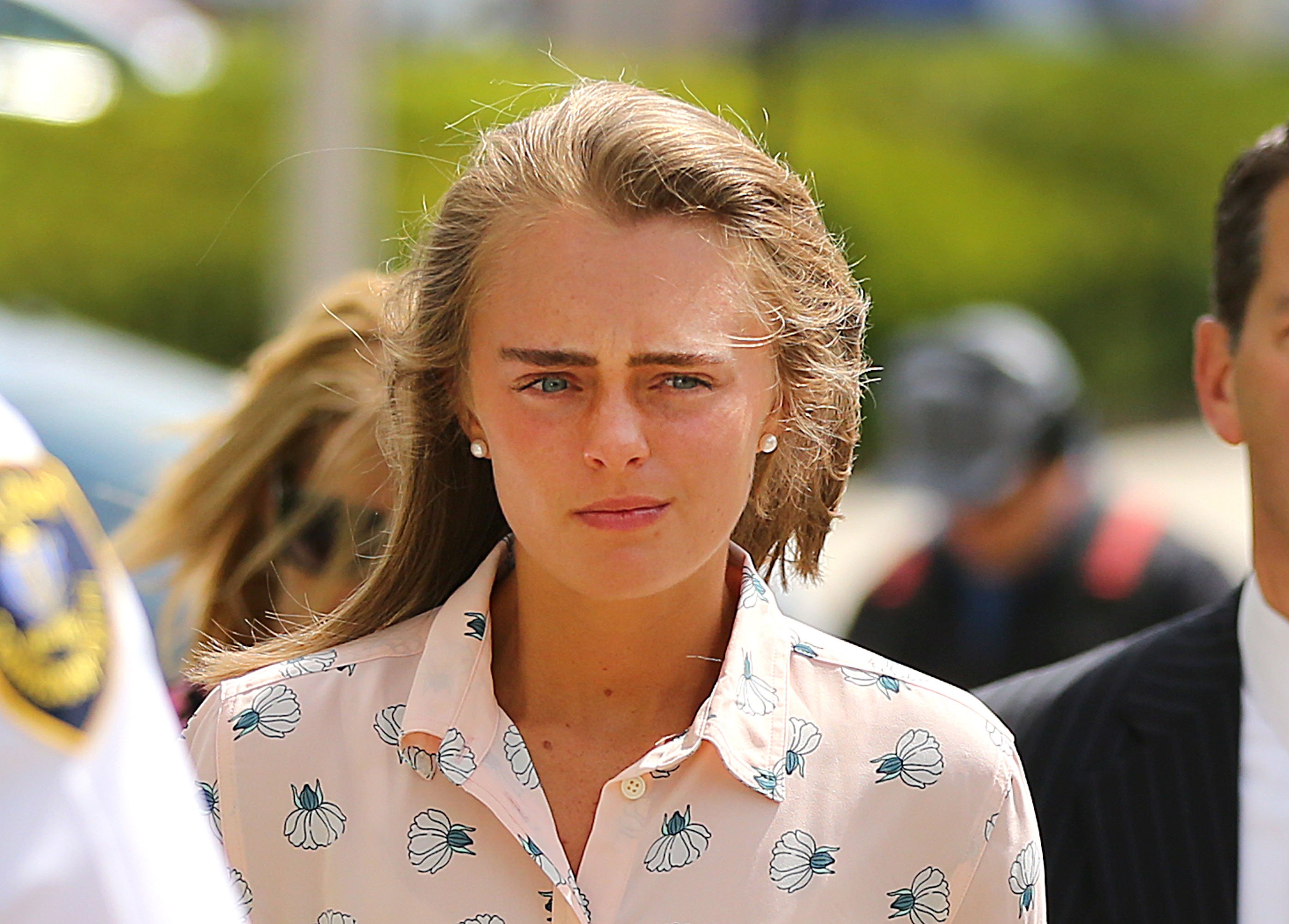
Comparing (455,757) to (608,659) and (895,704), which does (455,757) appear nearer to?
(608,659)

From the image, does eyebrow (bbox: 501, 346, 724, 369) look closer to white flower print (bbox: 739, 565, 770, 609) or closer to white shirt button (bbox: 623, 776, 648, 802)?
white flower print (bbox: 739, 565, 770, 609)

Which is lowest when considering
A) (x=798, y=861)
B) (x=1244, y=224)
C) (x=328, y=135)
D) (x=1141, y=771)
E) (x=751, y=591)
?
(x=1141, y=771)

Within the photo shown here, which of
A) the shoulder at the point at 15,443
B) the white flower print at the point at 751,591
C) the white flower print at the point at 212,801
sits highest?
the shoulder at the point at 15,443

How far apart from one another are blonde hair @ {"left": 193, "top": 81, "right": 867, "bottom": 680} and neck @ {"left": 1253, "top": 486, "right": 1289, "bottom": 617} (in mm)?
618

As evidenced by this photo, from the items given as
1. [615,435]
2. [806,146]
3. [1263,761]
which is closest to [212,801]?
[615,435]

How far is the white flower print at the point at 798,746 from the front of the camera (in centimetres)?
172

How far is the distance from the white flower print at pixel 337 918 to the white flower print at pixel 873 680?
563 mm

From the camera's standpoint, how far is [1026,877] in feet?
5.76

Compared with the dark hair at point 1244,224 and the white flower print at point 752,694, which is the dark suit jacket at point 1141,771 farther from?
the white flower print at point 752,694

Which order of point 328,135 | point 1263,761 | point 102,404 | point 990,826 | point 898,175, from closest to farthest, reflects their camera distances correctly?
point 990,826
point 1263,761
point 102,404
point 328,135
point 898,175

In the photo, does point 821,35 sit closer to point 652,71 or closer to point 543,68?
point 652,71

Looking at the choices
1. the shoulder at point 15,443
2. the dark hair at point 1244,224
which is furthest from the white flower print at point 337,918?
the dark hair at point 1244,224

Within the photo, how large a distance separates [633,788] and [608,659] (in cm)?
19

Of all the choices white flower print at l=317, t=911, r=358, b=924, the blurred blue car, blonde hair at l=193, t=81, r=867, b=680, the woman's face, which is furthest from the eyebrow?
the blurred blue car
